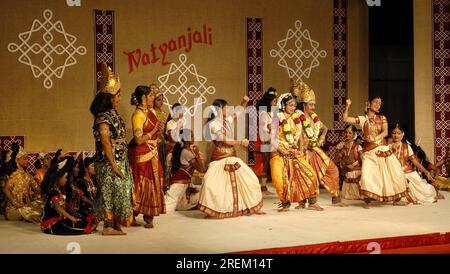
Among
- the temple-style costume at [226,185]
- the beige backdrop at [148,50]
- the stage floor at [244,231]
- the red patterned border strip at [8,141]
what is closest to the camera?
the stage floor at [244,231]

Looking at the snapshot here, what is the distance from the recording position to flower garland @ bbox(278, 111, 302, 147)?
24.7 feet

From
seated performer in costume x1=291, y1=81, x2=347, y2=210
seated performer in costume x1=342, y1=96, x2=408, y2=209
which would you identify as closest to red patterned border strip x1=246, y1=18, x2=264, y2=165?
seated performer in costume x1=291, y1=81, x2=347, y2=210

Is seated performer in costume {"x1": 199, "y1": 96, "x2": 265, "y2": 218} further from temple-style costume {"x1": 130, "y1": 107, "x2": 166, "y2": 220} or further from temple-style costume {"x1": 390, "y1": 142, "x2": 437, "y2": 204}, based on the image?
temple-style costume {"x1": 390, "y1": 142, "x2": 437, "y2": 204}

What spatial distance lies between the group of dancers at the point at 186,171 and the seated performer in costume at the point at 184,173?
1 cm

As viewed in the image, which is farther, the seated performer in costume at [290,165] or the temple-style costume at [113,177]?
the seated performer in costume at [290,165]

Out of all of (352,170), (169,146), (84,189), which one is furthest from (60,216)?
(352,170)

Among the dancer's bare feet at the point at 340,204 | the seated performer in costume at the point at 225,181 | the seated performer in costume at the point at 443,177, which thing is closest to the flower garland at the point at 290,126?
the seated performer in costume at the point at 225,181

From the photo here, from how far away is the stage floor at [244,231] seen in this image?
5566mm

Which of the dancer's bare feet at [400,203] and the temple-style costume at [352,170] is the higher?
the temple-style costume at [352,170]

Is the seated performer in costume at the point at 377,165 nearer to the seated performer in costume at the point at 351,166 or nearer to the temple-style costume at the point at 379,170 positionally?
the temple-style costume at the point at 379,170

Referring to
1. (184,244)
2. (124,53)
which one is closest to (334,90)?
(124,53)

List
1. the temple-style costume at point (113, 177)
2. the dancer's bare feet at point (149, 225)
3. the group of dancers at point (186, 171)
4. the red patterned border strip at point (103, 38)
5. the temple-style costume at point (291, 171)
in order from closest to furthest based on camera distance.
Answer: the temple-style costume at point (113, 177)
the group of dancers at point (186, 171)
the dancer's bare feet at point (149, 225)
the temple-style costume at point (291, 171)
the red patterned border strip at point (103, 38)

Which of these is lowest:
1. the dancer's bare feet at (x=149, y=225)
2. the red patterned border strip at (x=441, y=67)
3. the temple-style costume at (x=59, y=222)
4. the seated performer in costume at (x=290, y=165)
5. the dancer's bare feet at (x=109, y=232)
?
the dancer's bare feet at (x=149, y=225)
